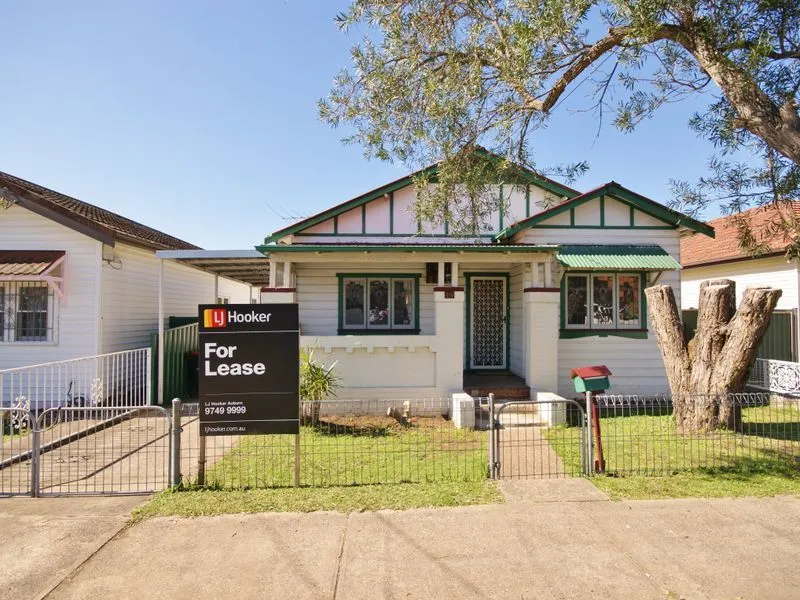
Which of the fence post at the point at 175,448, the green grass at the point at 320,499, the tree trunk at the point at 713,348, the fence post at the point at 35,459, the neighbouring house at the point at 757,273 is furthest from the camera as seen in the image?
the neighbouring house at the point at 757,273

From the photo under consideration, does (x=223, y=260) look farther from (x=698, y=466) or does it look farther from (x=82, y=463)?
(x=698, y=466)

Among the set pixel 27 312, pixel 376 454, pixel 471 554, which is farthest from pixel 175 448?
pixel 27 312

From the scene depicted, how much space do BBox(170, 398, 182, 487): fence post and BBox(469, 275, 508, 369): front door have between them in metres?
7.91

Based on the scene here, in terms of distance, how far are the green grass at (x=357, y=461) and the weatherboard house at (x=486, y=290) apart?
2.00 meters

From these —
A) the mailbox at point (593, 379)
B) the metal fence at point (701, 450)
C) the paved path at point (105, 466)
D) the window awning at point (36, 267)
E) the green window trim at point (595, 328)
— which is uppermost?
the window awning at point (36, 267)

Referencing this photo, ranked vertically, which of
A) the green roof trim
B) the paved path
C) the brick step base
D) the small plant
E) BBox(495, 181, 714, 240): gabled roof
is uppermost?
BBox(495, 181, 714, 240): gabled roof

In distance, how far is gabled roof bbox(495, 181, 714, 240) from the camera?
10812mm

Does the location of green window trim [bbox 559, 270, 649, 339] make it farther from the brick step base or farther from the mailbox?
the mailbox

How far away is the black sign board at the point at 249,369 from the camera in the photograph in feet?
18.0

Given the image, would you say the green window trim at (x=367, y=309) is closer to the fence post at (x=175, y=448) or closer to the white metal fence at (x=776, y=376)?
the fence post at (x=175, y=448)

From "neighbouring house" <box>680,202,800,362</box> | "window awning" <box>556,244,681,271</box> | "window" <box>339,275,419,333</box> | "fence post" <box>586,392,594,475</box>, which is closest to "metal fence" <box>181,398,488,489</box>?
"fence post" <box>586,392,594,475</box>

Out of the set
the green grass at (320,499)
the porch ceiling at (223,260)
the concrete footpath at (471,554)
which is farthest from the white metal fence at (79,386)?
the concrete footpath at (471,554)

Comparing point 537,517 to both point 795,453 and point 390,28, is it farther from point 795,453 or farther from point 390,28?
point 390,28

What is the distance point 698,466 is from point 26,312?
41.6ft
